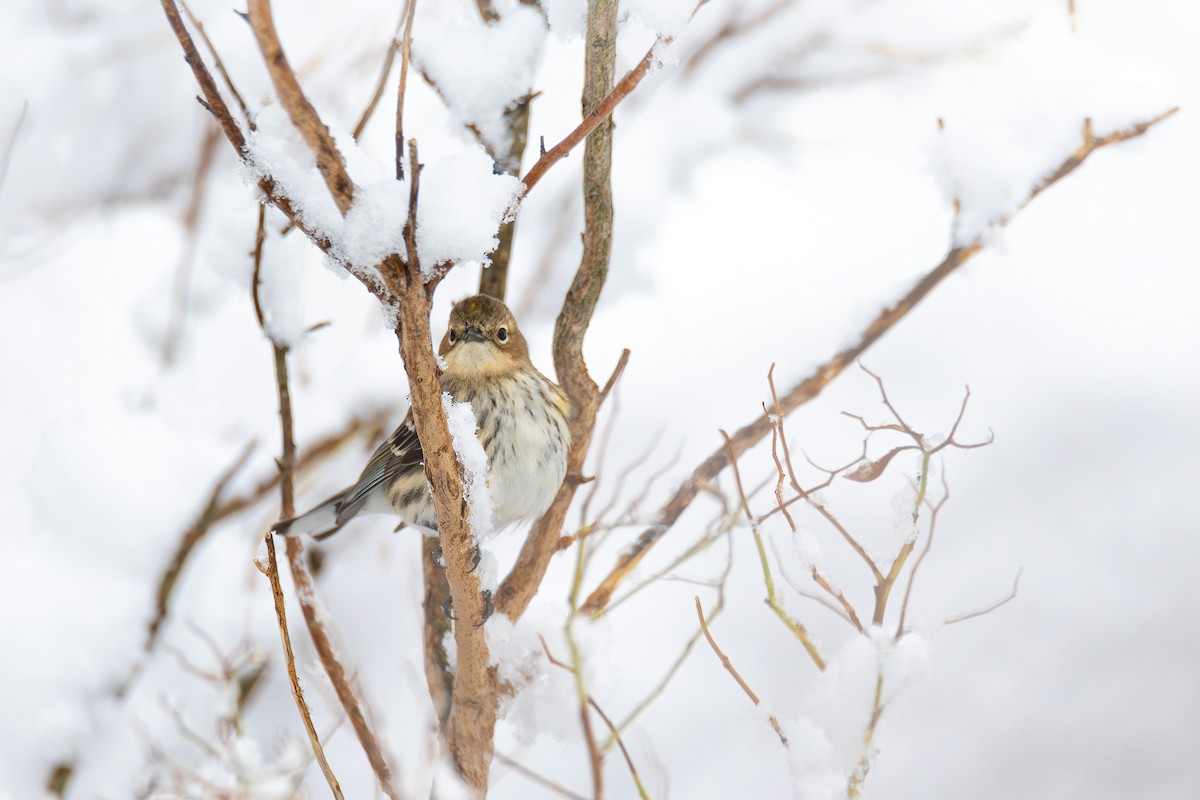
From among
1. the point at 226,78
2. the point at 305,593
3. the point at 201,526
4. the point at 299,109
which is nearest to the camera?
the point at 299,109

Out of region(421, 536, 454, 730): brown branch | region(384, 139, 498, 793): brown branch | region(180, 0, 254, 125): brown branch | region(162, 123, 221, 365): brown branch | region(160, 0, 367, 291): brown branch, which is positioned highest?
region(162, 123, 221, 365): brown branch

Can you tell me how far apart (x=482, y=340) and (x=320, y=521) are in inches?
27.5

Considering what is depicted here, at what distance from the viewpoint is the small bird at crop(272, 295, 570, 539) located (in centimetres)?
263

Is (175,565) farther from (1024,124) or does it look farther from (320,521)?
(1024,124)

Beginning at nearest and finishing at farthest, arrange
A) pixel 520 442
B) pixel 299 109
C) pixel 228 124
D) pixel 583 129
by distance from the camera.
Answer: pixel 299 109 < pixel 228 124 < pixel 583 129 < pixel 520 442

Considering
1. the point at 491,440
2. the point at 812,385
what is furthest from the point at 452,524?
the point at 812,385

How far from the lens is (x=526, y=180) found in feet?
4.58

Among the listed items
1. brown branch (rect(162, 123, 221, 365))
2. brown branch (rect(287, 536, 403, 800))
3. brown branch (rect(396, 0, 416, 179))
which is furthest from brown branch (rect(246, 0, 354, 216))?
brown branch (rect(162, 123, 221, 365))

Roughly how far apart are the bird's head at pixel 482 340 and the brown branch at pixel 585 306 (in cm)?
47

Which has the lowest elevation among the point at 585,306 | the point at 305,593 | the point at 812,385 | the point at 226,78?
the point at 305,593

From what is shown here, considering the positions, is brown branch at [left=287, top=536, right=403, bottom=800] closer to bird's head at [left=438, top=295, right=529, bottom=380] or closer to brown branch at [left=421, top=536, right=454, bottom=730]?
brown branch at [left=421, top=536, right=454, bottom=730]

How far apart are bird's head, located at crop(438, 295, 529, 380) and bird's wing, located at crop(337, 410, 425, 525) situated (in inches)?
8.7

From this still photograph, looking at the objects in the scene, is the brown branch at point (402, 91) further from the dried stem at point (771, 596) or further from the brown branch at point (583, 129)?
the dried stem at point (771, 596)

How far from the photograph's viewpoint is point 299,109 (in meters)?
1.17
